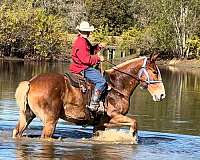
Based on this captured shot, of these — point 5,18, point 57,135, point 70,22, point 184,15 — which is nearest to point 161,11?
point 184,15

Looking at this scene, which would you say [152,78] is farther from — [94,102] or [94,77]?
[94,102]

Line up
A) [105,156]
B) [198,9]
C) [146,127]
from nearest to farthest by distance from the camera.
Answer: [105,156], [146,127], [198,9]

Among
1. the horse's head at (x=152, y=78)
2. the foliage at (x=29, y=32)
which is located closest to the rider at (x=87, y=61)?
the horse's head at (x=152, y=78)

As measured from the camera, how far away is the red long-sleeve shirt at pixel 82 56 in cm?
1279

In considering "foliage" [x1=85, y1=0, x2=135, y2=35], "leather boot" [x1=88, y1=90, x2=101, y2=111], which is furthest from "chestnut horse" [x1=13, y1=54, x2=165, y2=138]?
"foliage" [x1=85, y1=0, x2=135, y2=35]

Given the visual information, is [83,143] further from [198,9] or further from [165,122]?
[198,9]

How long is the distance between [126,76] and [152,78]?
23.9 inches

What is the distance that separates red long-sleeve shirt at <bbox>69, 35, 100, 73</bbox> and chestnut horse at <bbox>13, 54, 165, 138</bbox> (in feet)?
1.82

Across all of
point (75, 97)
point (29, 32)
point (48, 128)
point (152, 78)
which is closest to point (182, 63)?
point (29, 32)

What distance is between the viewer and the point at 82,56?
12812 mm

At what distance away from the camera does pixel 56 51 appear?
76.6 metres

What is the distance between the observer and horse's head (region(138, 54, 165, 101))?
45.3 ft

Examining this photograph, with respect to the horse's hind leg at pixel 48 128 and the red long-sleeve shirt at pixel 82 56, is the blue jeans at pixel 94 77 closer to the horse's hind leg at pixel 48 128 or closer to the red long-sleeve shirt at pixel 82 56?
the red long-sleeve shirt at pixel 82 56

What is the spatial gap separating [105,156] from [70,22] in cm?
8603
